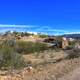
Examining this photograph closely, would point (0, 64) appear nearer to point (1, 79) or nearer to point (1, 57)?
point (1, 57)

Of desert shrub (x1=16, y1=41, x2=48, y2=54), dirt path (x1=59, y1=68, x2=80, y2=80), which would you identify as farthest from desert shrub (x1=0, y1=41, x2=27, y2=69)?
desert shrub (x1=16, y1=41, x2=48, y2=54)

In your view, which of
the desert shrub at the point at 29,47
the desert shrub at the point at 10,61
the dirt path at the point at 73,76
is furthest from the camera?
the desert shrub at the point at 29,47

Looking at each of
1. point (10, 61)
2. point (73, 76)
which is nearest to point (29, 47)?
point (10, 61)

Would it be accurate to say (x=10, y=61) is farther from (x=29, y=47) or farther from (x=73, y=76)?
(x=29, y=47)

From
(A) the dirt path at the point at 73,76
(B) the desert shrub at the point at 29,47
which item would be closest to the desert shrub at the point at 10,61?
(A) the dirt path at the point at 73,76

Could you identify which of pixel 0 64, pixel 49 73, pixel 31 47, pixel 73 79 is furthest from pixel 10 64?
pixel 31 47

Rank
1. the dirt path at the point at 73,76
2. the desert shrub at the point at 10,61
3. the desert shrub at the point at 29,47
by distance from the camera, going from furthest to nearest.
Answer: the desert shrub at the point at 29,47 → the desert shrub at the point at 10,61 → the dirt path at the point at 73,76

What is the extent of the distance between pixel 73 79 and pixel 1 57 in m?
11.6

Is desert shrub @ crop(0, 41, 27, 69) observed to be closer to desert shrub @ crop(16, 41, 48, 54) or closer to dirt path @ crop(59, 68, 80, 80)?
dirt path @ crop(59, 68, 80, 80)

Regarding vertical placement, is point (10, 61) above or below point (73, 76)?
above

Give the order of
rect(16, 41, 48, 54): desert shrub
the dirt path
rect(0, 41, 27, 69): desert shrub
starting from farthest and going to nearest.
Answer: rect(16, 41, 48, 54): desert shrub → rect(0, 41, 27, 69): desert shrub → the dirt path

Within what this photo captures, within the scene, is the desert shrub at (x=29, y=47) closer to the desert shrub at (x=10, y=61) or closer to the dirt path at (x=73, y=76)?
the desert shrub at (x=10, y=61)

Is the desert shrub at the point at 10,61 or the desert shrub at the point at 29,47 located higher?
the desert shrub at the point at 29,47

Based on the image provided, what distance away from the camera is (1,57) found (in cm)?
2769
